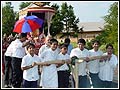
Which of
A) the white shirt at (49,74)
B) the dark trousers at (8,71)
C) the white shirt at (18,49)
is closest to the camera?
the white shirt at (49,74)

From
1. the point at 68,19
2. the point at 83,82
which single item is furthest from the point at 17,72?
the point at 68,19

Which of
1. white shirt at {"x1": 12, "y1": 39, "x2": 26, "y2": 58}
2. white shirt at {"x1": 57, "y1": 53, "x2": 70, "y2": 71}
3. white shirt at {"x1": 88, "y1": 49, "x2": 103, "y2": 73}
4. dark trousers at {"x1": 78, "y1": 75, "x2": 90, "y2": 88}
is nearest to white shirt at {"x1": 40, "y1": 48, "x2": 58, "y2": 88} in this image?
white shirt at {"x1": 57, "y1": 53, "x2": 70, "y2": 71}

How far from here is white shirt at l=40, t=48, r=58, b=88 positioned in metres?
6.37

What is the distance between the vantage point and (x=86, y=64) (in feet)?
22.4

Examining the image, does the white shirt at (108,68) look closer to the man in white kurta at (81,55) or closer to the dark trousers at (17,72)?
the man in white kurta at (81,55)

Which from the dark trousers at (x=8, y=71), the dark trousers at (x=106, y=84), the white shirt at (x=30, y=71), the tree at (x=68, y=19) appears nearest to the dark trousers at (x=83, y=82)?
the dark trousers at (x=106, y=84)

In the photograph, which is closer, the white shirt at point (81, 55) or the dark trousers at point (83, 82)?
the white shirt at point (81, 55)

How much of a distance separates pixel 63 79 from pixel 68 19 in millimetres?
32789

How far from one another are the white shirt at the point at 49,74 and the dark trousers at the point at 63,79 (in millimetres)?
377

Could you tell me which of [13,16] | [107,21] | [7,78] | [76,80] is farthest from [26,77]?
[13,16]

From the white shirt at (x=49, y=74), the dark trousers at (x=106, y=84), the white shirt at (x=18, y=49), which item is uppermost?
the white shirt at (x=18, y=49)

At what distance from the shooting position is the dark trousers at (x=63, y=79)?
267 inches

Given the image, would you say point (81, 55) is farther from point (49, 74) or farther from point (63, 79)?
point (49, 74)

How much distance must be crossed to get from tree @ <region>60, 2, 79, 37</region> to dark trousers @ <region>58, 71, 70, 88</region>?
30298 mm
